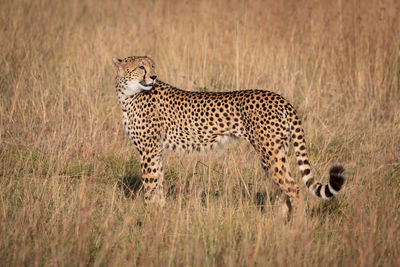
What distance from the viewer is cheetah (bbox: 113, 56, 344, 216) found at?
374 centimetres

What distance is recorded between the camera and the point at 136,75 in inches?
165

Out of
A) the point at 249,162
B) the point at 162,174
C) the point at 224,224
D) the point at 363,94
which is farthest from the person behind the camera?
the point at 363,94

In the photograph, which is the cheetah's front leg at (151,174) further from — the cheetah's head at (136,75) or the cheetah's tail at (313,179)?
the cheetah's tail at (313,179)

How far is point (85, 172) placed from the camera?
456 centimetres

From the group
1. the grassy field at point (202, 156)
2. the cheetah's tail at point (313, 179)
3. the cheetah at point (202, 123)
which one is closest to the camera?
the grassy field at point (202, 156)

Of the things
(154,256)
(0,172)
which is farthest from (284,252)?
(0,172)

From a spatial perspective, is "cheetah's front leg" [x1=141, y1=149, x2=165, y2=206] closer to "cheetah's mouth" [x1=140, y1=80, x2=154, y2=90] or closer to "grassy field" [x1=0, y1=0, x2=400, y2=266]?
"grassy field" [x1=0, y1=0, x2=400, y2=266]

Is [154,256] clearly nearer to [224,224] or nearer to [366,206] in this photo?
[224,224]

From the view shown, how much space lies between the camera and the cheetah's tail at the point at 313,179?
10.9ft

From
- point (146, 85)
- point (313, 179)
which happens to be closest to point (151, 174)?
point (146, 85)

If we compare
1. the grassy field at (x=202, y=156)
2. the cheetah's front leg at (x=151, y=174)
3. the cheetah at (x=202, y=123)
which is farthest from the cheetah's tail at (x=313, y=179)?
the cheetah's front leg at (x=151, y=174)

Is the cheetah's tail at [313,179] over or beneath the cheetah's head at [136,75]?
beneath

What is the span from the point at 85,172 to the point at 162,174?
2.40 ft

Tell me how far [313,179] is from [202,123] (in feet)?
3.16
